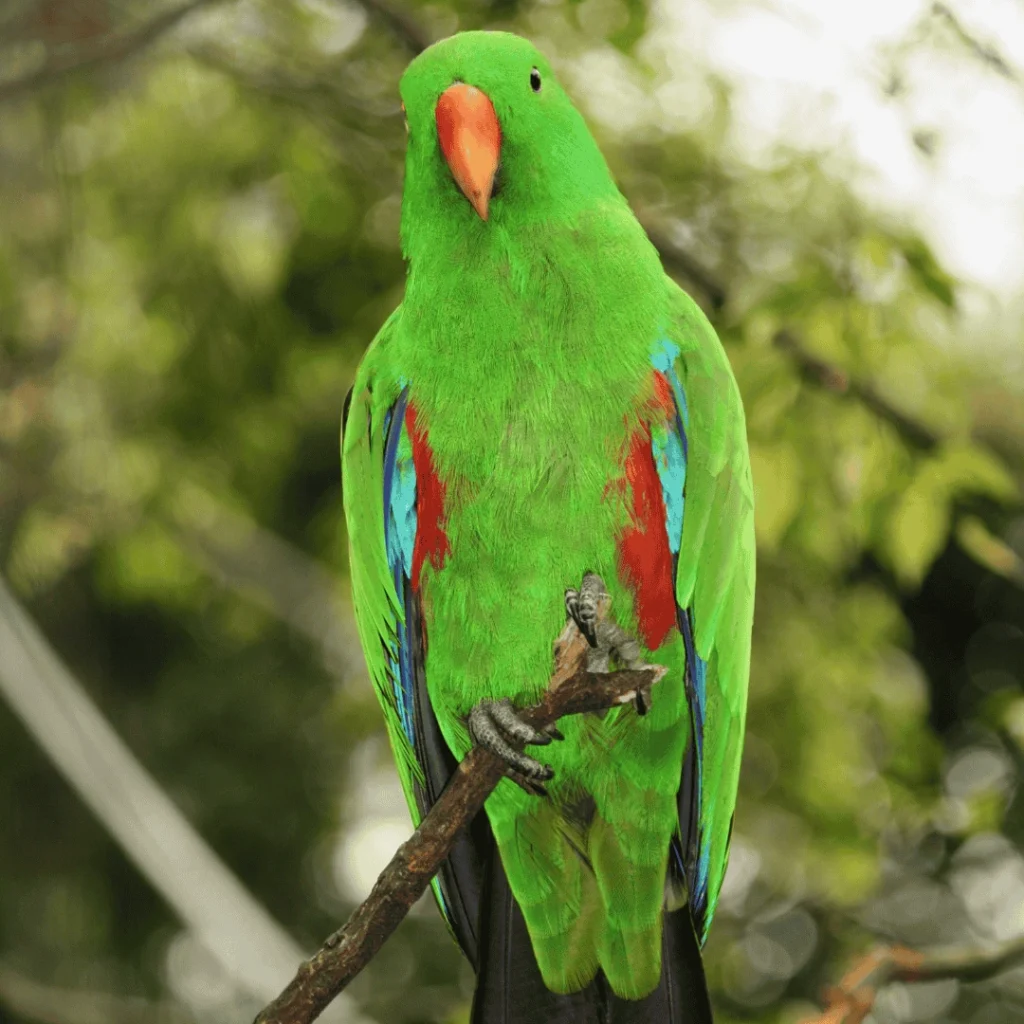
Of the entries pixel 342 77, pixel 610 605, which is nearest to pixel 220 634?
pixel 342 77

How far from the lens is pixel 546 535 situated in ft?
5.95

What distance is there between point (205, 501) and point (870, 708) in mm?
2275

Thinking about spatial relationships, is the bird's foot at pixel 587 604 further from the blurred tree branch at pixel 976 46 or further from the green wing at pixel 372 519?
the blurred tree branch at pixel 976 46

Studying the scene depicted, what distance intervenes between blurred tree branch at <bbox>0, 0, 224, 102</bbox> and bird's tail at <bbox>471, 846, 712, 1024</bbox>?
190 cm

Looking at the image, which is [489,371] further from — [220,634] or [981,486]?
[220,634]

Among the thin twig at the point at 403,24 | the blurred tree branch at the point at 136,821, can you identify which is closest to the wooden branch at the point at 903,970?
the blurred tree branch at the point at 136,821

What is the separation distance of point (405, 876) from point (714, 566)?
71 cm

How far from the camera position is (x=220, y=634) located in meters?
5.40

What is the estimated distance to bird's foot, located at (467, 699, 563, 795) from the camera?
5.71 ft

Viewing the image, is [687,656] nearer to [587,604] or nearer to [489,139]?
[587,604]

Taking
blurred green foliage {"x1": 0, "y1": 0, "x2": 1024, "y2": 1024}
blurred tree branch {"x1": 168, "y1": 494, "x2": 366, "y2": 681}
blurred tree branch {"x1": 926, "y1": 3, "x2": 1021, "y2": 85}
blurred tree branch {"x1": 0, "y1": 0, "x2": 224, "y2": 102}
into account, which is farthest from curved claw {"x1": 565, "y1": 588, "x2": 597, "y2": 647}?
blurred tree branch {"x1": 168, "y1": 494, "x2": 366, "y2": 681}

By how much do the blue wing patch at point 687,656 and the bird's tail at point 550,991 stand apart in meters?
0.07

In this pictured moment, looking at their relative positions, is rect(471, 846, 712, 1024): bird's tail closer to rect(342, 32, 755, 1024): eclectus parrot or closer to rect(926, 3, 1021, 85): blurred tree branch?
rect(342, 32, 755, 1024): eclectus parrot

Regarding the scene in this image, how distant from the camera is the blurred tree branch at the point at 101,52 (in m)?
2.61
